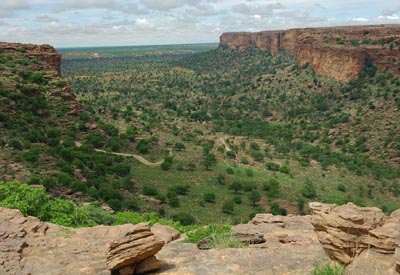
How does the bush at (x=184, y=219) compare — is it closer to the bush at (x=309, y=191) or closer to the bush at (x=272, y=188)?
the bush at (x=272, y=188)

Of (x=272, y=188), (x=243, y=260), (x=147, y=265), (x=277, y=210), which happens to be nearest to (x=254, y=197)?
(x=277, y=210)

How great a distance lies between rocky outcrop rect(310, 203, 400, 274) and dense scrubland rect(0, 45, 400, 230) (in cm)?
1106

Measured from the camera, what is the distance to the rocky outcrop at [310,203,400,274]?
755 cm

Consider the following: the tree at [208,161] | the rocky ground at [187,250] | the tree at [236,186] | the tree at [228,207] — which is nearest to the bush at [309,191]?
the tree at [236,186]

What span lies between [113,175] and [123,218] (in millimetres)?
15951

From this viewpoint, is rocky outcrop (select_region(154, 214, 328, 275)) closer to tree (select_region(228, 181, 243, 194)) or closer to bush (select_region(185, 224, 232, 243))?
bush (select_region(185, 224, 232, 243))

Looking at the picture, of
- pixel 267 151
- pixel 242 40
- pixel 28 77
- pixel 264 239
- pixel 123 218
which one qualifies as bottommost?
pixel 267 151

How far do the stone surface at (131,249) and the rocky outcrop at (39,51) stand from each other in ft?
145

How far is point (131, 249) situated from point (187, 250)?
2.73 m

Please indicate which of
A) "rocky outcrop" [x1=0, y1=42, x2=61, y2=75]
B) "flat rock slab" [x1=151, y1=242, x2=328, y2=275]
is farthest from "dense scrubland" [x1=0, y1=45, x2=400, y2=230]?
"flat rock slab" [x1=151, y1=242, x2=328, y2=275]

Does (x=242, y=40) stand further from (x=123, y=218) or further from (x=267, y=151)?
(x=123, y=218)

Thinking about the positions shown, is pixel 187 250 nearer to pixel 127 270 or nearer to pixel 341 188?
pixel 127 270

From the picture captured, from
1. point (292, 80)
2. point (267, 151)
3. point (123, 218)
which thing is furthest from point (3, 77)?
point (292, 80)

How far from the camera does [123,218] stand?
19.3 metres
